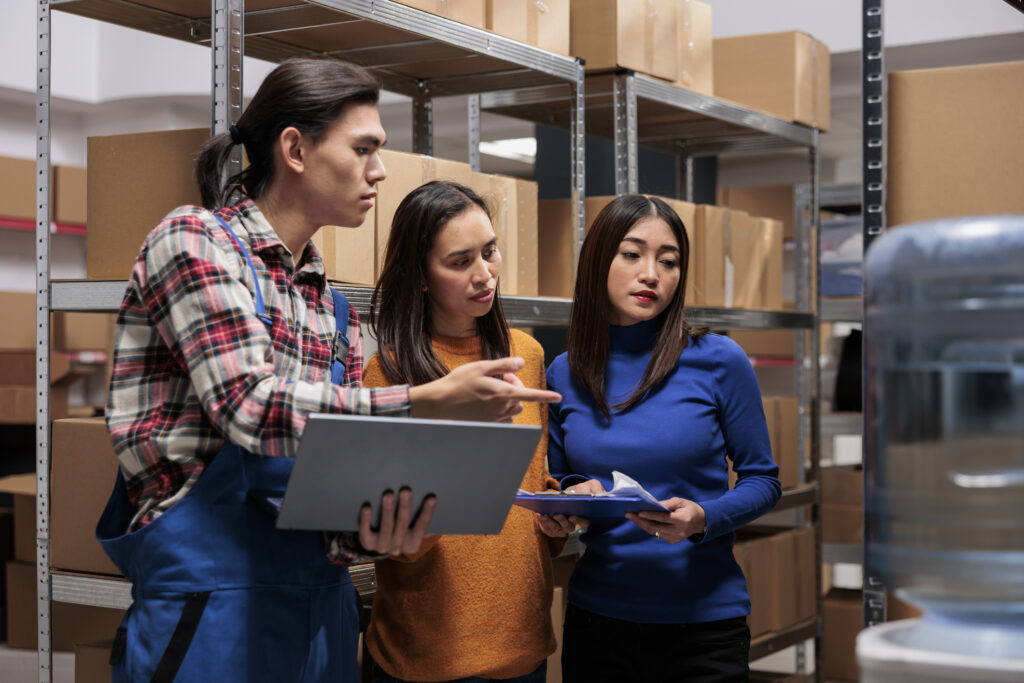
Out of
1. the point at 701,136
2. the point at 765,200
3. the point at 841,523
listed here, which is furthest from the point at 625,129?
the point at 765,200

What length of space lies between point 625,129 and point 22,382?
12.4 feet

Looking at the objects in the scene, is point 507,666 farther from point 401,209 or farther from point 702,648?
point 401,209

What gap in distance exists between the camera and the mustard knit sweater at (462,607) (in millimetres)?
1899

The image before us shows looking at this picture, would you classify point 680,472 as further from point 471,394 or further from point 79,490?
point 79,490

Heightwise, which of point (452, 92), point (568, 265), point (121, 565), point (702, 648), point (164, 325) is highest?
point (452, 92)

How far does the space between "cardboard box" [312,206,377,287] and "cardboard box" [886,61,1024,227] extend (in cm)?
114

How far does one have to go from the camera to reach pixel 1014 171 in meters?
1.72

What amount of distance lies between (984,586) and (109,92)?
20.1 ft

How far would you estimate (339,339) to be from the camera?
5.54ft

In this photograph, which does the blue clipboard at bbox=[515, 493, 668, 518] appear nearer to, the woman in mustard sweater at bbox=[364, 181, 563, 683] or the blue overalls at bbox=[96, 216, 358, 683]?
the woman in mustard sweater at bbox=[364, 181, 563, 683]

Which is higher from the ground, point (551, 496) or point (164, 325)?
point (164, 325)

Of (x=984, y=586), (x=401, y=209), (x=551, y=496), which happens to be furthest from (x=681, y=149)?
(x=984, y=586)

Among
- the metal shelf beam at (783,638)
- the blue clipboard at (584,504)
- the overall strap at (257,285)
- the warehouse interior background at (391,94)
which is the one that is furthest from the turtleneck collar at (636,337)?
the warehouse interior background at (391,94)

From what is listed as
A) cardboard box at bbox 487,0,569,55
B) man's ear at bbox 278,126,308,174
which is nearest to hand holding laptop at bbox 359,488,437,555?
man's ear at bbox 278,126,308,174
